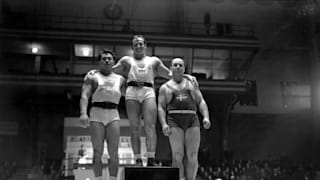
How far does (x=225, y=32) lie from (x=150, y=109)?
9.66 m

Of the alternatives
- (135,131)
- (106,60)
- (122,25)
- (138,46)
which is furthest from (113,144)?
(122,25)

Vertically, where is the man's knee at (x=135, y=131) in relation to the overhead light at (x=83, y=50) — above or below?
below

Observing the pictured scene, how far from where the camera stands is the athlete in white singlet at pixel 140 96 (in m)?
5.73

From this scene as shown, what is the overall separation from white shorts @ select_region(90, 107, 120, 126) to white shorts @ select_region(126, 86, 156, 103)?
34cm

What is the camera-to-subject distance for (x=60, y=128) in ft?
43.9

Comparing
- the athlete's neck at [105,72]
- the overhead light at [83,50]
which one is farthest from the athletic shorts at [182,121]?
the overhead light at [83,50]

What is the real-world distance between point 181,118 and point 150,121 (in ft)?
1.34

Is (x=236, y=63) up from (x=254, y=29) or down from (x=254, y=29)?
down

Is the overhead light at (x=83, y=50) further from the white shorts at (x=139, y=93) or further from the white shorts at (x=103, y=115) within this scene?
the white shorts at (x=103, y=115)

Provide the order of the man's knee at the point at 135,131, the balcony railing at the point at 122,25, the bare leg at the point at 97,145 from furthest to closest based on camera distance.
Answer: the balcony railing at the point at 122,25, the man's knee at the point at 135,131, the bare leg at the point at 97,145

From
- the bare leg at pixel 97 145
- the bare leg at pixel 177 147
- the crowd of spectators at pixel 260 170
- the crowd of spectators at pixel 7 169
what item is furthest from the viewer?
the crowd of spectators at pixel 260 170

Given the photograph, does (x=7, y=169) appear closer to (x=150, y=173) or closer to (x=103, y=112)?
(x=103, y=112)

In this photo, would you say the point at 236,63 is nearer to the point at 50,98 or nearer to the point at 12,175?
the point at 50,98

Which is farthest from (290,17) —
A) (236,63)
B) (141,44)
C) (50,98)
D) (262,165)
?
(141,44)
